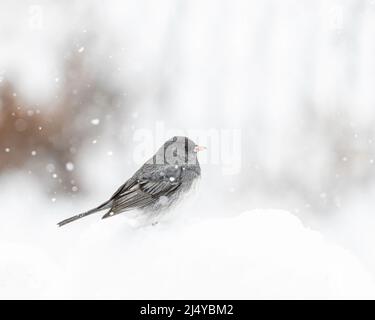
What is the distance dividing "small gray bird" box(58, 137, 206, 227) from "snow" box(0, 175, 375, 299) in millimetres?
244

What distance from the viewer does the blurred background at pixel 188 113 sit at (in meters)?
6.25

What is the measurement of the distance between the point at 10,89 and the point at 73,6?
1679mm

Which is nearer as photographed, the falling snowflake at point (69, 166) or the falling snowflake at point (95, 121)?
the falling snowflake at point (69, 166)

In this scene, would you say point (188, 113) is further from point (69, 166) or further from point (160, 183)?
point (160, 183)

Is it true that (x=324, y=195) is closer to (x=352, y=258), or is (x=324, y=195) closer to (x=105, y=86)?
(x=105, y=86)

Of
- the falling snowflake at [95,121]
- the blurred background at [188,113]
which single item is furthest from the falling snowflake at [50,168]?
the falling snowflake at [95,121]

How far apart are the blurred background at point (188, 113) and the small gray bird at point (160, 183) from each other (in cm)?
244

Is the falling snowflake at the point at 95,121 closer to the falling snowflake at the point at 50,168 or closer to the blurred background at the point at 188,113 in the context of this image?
the blurred background at the point at 188,113

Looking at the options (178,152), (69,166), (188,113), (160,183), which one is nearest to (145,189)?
(160,183)

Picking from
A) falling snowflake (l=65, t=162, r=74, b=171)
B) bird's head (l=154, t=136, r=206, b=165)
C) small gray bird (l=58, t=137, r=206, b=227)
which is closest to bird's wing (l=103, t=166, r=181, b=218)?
small gray bird (l=58, t=137, r=206, b=227)

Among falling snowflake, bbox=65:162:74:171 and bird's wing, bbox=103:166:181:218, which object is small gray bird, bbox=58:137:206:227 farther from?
falling snowflake, bbox=65:162:74:171

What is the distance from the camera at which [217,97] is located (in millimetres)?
7070

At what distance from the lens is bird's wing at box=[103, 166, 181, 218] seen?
315 cm
